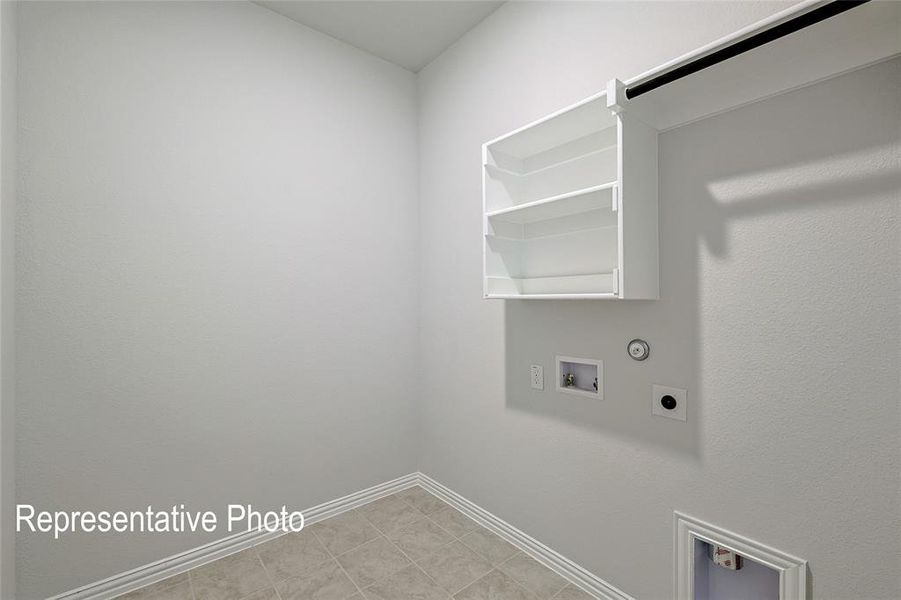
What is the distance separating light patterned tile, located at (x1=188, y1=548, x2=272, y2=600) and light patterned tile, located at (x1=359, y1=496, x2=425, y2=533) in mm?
581

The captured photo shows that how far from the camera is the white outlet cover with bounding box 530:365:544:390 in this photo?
71.6 inches

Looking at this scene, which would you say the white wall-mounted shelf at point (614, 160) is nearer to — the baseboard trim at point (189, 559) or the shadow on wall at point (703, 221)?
the shadow on wall at point (703, 221)

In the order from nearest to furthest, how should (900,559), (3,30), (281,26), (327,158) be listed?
(900,559) < (3,30) < (281,26) < (327,158)

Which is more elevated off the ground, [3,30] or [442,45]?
[442,45]

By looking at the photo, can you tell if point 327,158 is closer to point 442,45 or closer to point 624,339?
point 442,45

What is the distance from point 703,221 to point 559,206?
50cm

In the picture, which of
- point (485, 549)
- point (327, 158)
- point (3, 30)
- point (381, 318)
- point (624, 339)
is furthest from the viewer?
point (381, 318)

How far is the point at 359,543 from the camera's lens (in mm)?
1944

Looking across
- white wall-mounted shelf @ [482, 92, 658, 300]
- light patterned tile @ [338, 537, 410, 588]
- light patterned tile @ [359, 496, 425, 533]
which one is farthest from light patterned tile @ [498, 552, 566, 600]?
white wall-mounted shelf @ [482, 92, 658, 300]

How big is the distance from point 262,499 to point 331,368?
2.41 ft

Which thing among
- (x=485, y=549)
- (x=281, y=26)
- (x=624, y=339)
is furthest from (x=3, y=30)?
(x=485, y=549)

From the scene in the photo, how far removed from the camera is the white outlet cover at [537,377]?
5.97 ft

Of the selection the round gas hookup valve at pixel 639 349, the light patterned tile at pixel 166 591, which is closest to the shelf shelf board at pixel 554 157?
the round gas hookup valve at pixel 639 349

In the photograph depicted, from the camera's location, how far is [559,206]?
1.55 meters
